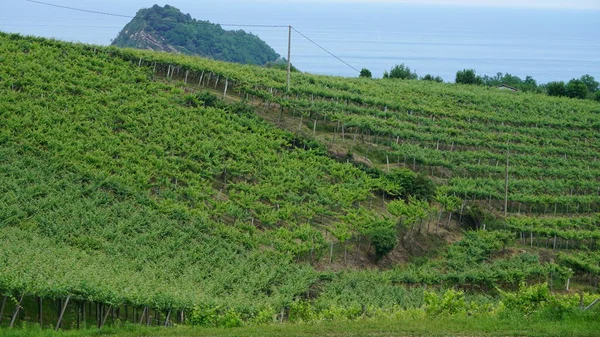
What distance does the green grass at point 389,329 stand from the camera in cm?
1980

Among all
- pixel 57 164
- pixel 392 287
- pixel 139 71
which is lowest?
pixel 392 287

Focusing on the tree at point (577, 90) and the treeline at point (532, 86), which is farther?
the treeline at point (532, 86)

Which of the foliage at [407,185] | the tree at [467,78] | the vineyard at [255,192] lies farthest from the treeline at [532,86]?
the foliage at [407,185]

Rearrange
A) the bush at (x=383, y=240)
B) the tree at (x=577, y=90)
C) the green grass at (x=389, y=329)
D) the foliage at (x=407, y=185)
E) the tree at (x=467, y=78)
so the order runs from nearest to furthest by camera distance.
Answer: the green grass at (x=389, y=329)
the bush at (x=383, y=240)
the foliage at (x=407, y=185)
the tree at (x=577, y=90)
the tree at (x=467, y=78)

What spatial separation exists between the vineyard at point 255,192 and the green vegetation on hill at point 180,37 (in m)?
47.4

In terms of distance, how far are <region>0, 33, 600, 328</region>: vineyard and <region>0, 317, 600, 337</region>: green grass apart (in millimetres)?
1736

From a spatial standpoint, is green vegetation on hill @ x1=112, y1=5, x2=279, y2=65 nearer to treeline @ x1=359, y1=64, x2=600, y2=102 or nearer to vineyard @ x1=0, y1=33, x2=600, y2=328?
treeline @ x1=359, y1=64, x2=600, y2=102

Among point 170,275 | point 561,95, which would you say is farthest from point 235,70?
point 561,95

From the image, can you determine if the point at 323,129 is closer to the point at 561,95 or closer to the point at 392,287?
the point at 392,287

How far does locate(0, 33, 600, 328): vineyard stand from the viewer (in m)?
26.6

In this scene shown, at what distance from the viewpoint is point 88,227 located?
3086 cm

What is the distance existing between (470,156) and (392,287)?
15.7 m

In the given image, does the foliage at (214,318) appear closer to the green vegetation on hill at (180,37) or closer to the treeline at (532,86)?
the treeline at (532,86)

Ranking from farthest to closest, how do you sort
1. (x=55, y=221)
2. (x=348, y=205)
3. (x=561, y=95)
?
1. (x=561, y=95)
2. (x=348, y=205)
3. (x=55, y=221)
